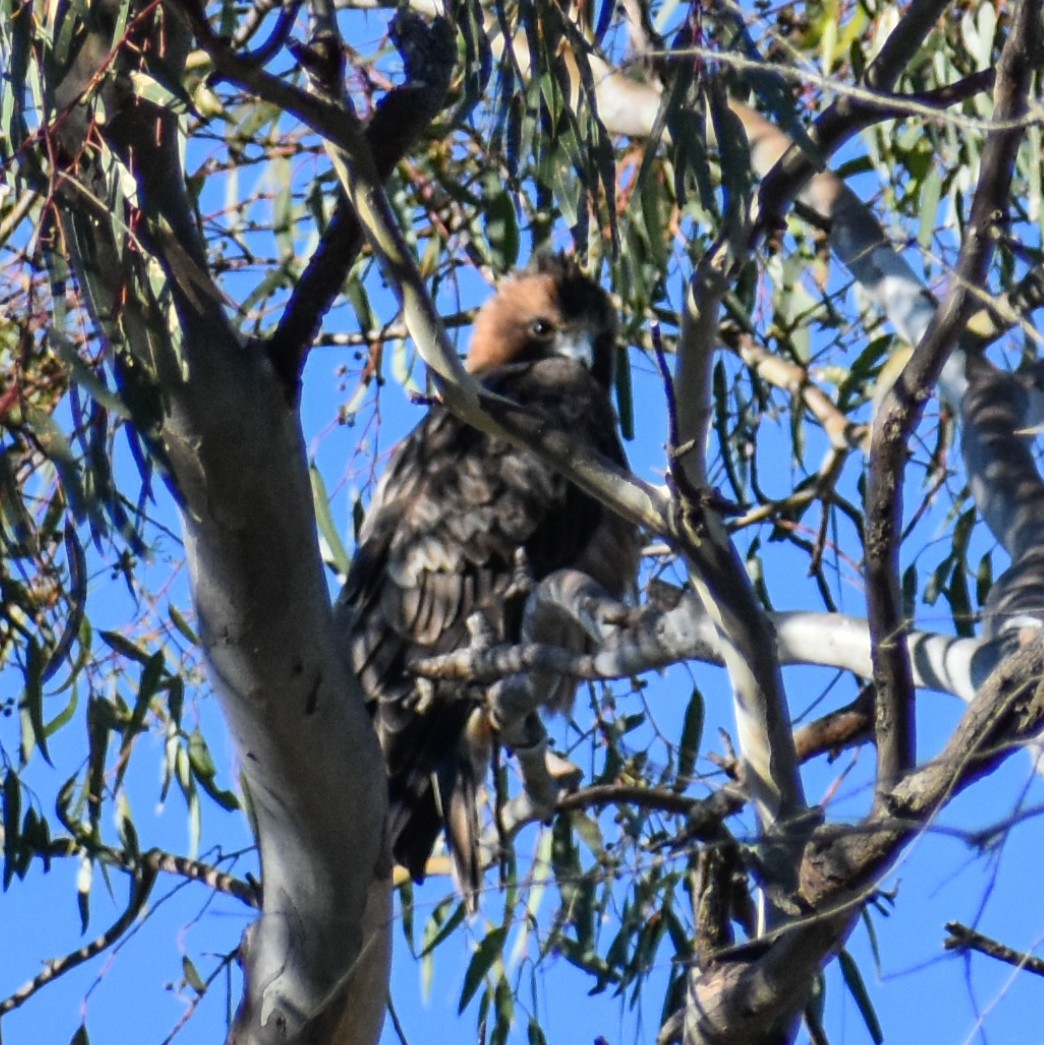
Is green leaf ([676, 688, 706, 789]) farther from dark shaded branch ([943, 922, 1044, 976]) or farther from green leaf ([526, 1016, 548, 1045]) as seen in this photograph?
dark shaded branch ([943, 922, 1044, 976])

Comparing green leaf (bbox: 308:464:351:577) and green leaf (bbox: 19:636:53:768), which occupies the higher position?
green leaf (bbox: 308:464:351:577)

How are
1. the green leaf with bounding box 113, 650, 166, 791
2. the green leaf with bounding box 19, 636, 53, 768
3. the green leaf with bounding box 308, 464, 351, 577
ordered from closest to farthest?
1. the green leaf with bounding box 19, 636, 53, 768
2. the green leaf with bounding box 113, 650, 166, 791
3. the green leaf with bounding box 308, 464, 351, 577

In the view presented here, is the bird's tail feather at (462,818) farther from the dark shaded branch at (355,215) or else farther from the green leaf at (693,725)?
the dark shaded branch at (355,215)

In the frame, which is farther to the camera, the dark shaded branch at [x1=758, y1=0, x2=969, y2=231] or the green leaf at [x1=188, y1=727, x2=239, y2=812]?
the green leaf at [x1=188, y1=727, x2=239, y2=812]

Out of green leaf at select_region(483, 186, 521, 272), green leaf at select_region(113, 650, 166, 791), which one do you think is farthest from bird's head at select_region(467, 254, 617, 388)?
green leaf at select_region(113, 650, 166, 791)

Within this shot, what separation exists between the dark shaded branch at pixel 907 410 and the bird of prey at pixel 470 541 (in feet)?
2.96

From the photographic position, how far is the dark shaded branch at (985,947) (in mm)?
1382

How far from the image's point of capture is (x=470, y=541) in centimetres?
303

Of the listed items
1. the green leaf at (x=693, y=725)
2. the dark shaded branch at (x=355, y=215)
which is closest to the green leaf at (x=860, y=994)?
the green leaf at (x=693, y=725)

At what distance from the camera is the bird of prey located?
261 cm

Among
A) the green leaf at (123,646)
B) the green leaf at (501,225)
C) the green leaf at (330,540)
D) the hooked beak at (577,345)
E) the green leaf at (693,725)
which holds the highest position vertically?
the hooked beak at (577,345)

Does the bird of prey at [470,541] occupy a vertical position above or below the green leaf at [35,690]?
above

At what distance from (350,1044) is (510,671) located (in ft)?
1.52

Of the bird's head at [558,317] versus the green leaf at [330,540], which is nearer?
the green leaf at [330,540]
